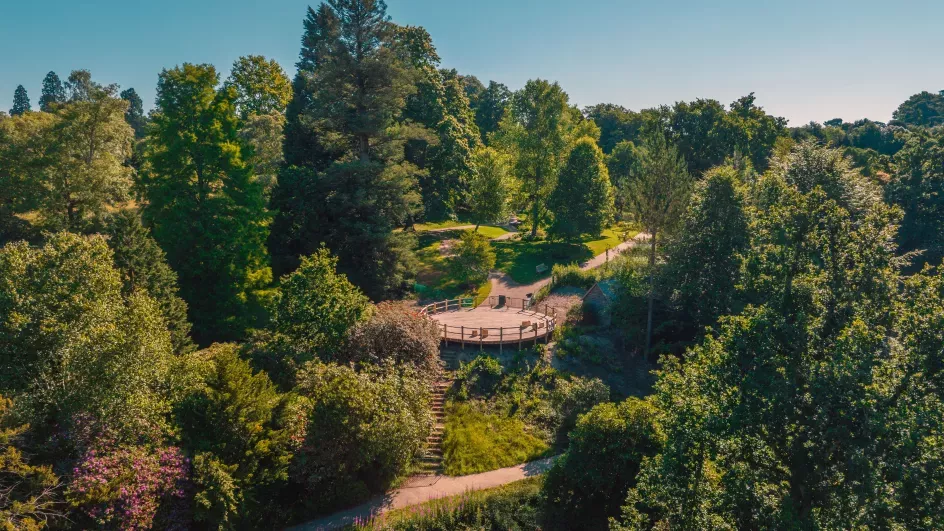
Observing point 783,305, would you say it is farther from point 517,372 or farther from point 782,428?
point 517,372

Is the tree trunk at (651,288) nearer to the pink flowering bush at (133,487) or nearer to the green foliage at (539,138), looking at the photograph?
the green foliage at (539,138)

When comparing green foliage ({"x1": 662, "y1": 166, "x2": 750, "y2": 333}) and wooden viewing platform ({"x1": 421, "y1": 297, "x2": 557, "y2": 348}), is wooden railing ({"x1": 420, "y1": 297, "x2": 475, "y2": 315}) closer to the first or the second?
wooden viewing platform ({"x1": 421, "y1": 297, "x2": 557, "y2": 348})

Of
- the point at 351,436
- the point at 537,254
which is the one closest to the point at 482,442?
the point at 351,436

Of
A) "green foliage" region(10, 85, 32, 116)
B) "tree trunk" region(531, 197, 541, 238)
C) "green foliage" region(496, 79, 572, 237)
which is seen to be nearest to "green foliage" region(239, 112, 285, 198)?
"green foliage" region(496, 79, 572, 237)

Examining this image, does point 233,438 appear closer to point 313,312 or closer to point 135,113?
point 313,312

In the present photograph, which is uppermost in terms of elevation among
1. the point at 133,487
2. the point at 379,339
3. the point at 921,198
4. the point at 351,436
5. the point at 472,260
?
the point at 921,198

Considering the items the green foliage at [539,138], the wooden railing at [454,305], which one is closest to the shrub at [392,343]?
the wooden railing at [454,305]
